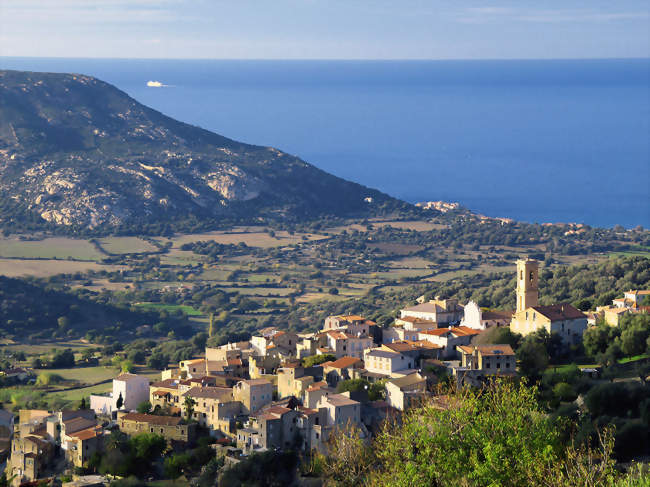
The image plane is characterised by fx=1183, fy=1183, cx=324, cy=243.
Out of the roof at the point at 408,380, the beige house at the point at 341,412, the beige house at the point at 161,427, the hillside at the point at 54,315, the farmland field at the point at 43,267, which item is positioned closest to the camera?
the beige house at the point at 341,412

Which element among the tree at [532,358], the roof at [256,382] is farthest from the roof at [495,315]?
the roof at [256,382]

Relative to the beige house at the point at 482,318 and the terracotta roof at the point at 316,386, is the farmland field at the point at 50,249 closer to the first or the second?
the beige house at the point at 482,318

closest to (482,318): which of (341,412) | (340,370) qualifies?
(340,370)

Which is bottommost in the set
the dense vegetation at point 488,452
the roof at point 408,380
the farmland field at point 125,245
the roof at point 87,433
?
the farmland field at point 125,245

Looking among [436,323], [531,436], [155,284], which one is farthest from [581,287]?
[155,284]

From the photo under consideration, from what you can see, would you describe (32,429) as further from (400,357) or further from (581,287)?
(581,287)

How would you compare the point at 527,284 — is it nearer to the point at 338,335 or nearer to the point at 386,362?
the point at 338,335
